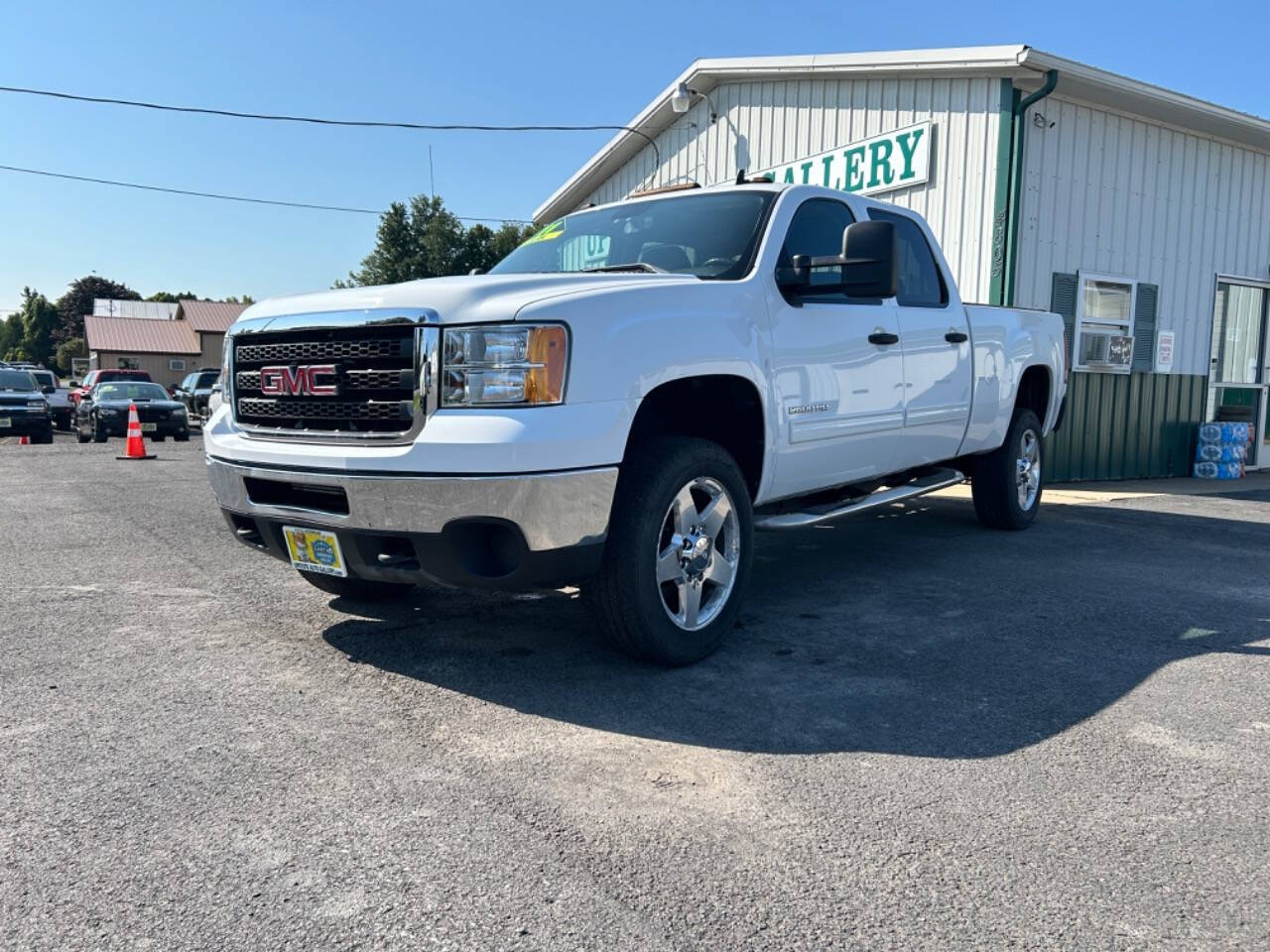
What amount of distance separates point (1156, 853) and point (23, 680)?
384cm

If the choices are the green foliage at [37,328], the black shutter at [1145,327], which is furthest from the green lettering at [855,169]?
the green foliage at [37,328]

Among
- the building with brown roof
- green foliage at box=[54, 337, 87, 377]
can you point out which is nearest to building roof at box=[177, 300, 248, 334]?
the building with brown roof

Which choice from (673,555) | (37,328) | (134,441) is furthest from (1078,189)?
(37,328)

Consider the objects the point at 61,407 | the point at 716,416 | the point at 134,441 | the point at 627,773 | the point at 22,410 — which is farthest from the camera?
the point at 61,407

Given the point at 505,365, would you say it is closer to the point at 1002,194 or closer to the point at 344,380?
the point at 344,380

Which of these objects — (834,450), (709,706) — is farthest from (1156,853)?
(834,450)

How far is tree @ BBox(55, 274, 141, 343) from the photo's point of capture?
9294 cm

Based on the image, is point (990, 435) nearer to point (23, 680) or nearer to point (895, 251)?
point (895, 251)

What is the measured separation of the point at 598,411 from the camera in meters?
3.38

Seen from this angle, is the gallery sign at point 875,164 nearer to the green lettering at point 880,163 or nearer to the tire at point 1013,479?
the green lettering at point 880,163

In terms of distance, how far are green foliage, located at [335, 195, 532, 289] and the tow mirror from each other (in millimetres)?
54413

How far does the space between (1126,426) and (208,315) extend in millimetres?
62223

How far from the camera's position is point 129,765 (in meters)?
2.89

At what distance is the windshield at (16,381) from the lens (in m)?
19.2
